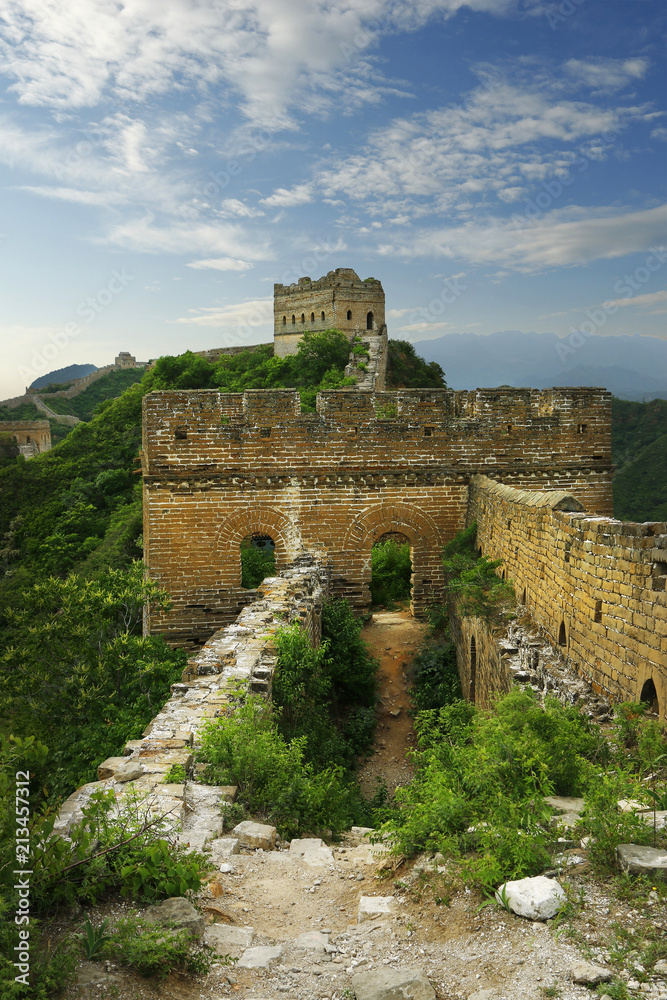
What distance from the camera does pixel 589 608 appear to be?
17.4ft

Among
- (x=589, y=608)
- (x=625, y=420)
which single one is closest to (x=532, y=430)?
(x=589, y=608)

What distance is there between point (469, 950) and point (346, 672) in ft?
22.6

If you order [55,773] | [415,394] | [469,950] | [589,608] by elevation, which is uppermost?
[415,394]

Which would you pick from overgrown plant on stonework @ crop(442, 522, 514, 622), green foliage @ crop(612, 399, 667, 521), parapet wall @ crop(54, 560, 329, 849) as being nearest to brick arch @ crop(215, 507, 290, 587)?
parapet wall @ crop(54, 560, 329, 849)

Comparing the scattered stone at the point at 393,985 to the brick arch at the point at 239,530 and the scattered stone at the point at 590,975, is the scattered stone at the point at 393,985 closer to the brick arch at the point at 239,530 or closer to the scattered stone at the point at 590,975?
the scattered stone at the point at 590,975

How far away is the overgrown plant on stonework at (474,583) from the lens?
26.6ft

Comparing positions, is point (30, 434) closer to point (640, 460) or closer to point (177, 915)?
point (640, 460)

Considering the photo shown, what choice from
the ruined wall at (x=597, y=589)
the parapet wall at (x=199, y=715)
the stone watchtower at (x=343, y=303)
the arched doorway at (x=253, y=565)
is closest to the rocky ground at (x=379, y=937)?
the parapet wall at (x=199, y=715)

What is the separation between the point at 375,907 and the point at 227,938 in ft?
2.50

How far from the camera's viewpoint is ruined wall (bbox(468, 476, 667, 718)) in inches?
167

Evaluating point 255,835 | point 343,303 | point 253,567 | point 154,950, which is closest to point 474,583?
point 253,567

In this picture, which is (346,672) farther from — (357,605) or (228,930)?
(228,930)

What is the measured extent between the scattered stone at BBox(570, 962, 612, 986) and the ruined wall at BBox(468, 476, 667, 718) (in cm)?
197

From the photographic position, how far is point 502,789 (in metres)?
3.60
